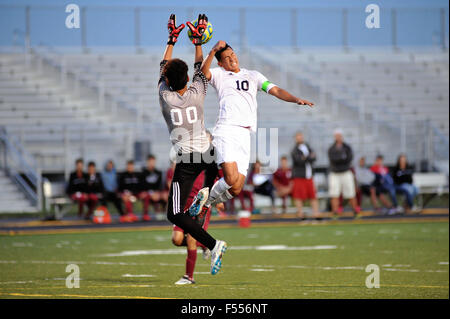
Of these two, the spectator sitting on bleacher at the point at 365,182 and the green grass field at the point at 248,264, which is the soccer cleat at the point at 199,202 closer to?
the green grass field at the point at 248,264

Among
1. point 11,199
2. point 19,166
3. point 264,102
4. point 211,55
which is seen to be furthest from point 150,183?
point 211,55

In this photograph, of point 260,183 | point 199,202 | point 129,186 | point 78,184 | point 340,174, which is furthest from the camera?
point 260,183

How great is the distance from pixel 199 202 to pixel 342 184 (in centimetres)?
1379

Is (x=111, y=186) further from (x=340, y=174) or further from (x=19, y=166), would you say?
(x=340, y=174)

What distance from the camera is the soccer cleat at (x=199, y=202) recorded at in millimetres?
9633

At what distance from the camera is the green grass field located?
392 inches

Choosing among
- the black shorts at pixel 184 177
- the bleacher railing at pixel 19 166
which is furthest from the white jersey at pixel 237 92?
the bleacher railing at pixel 19 166

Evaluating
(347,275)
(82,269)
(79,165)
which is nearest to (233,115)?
(347,275)

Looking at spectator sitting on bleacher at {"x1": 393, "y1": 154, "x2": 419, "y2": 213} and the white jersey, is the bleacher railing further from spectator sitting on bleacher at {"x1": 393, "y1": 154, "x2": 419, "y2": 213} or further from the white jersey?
the white jersey

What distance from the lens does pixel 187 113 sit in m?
9.45

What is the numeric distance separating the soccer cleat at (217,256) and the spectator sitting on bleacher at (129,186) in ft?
49.4

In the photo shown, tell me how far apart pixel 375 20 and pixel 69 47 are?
84.3 ft

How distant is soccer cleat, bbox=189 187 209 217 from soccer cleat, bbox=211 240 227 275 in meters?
0.50

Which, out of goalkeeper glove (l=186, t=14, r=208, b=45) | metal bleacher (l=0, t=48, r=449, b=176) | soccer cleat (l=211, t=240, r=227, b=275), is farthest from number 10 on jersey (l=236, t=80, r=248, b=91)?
metal bleacher (l=0, t=48, r=449, b=176)
